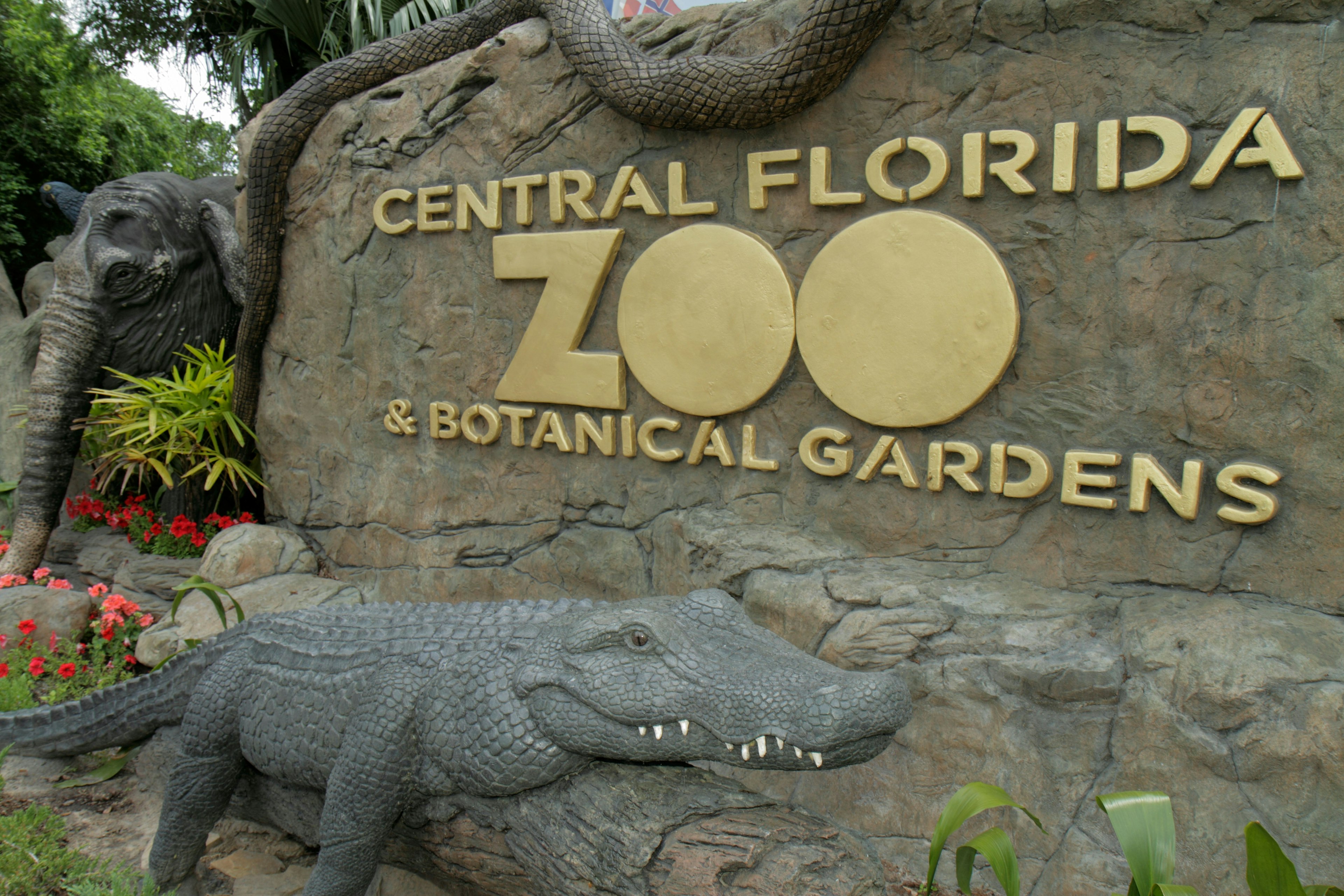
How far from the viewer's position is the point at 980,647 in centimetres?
236

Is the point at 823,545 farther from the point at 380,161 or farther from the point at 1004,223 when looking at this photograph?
the point at 380,161

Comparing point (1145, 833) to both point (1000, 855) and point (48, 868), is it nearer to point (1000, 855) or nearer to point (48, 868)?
point (1000, 855)

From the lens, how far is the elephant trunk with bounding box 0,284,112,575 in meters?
4.38

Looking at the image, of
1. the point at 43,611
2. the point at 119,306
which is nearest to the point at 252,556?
the point at 43,611

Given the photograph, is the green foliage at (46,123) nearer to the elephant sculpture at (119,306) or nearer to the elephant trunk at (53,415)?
the elephant sculpture at (119,306)

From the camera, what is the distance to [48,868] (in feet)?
7.24

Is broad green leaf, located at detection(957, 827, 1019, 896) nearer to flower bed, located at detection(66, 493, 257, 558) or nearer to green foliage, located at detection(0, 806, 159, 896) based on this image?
green foliage, located at detection(0, 806, 159, 896)

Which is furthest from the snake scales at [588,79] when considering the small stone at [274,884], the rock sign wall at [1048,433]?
the small stone at [274,884]

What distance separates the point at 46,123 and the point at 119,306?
4.98 m

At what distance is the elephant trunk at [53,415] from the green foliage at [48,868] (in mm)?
2597

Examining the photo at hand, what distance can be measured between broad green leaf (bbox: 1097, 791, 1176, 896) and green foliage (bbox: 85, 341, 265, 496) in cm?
404

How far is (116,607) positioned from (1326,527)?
460 centimetres

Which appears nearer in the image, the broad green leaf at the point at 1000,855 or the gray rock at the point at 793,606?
the broad green leaf at the point at 1000,855

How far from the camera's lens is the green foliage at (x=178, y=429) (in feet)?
14.0
